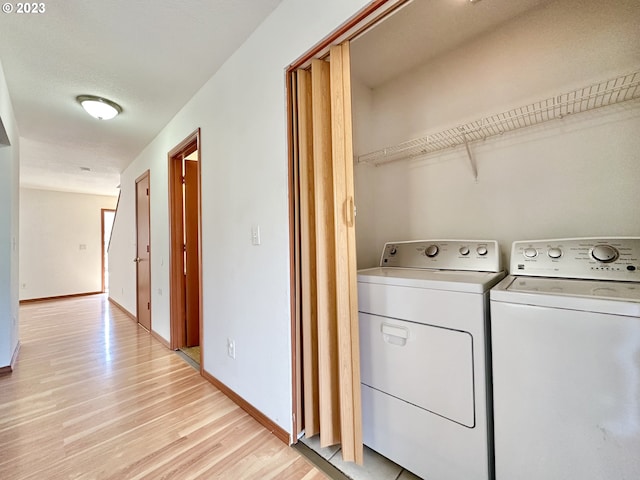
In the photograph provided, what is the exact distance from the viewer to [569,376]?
0.82 meters

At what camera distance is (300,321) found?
1.45 metres

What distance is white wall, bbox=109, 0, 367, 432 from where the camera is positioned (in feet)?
4.77

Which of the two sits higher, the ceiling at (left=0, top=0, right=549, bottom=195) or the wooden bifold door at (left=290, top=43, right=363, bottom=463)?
the ceiling at (left=0, top=0, right=549, bottom=195)

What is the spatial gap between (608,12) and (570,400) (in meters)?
1.65

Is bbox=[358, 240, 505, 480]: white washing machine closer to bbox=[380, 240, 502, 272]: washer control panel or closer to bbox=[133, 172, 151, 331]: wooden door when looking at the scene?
bbox=[380, 240, 502, 272]: washer control panel

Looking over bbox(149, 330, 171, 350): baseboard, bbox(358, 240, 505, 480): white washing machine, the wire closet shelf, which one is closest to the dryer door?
bbox(358, 240, 505, 480): white washing machine

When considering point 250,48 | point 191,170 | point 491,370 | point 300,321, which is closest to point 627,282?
point 491,370

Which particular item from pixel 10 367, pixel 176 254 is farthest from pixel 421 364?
pixel 10 367

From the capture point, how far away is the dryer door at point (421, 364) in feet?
3.36

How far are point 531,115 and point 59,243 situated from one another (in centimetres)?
797

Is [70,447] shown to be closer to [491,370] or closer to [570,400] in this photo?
[491,370]

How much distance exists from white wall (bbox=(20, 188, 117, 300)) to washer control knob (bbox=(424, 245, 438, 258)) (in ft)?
24.4

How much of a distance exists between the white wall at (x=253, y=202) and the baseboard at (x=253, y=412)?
33 millimetres

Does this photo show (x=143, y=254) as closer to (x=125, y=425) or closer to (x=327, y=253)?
(x=125, y=425)
